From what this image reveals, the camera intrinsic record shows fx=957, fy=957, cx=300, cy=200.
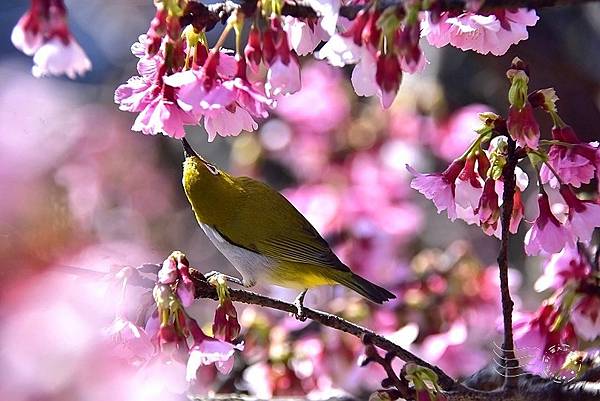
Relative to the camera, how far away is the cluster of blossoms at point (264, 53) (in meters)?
1.18

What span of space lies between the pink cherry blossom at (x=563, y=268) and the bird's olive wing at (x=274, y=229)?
0.48 metres

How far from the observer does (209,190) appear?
193cm

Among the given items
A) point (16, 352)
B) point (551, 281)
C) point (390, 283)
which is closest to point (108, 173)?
point (390, 283)

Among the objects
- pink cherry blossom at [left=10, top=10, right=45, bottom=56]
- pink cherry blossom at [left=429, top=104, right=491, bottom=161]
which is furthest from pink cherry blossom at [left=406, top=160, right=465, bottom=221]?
pink cherry blossom at [left=429, top=104, right=491, bottom=161]

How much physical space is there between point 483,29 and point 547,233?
32 cm

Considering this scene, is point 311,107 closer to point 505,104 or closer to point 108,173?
point 505,104

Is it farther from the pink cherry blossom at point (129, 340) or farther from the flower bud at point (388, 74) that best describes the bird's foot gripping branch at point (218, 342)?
the flower bud at point (388, 74)

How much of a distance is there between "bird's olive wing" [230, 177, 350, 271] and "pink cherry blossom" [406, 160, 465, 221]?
539 mm

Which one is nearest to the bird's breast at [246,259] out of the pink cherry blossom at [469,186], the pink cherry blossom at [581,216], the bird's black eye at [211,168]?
the bird's black eye at [211,168]

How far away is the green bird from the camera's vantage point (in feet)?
6.36

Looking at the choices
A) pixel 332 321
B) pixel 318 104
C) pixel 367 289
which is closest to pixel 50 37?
pixel 332 321

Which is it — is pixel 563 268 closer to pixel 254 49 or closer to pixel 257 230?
pixel 257 230

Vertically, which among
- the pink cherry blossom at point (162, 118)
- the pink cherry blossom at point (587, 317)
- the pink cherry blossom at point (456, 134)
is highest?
the pink cherry blossom at point (162, 118)

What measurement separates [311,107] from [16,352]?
329 cm
